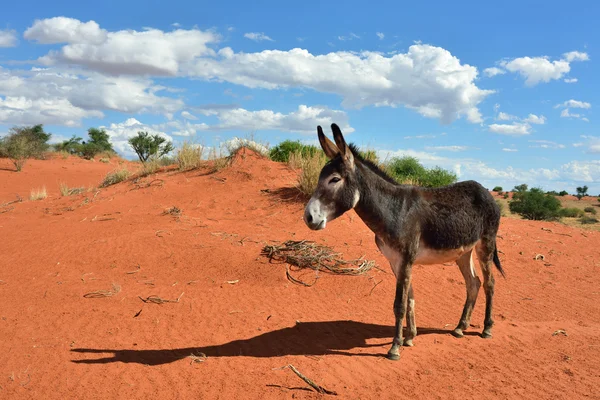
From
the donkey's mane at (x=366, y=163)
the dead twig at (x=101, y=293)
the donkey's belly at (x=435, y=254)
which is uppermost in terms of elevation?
the donkey's mane at (x=366, y=163)

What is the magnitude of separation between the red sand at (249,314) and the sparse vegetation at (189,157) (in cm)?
395

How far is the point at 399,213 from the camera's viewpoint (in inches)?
230

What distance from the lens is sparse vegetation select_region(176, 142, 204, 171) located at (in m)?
18.5

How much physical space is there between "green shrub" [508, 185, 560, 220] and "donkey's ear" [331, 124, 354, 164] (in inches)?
961

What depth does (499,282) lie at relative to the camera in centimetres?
1035

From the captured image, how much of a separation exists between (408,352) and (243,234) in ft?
20.7

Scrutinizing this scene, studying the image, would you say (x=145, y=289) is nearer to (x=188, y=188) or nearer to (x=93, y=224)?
(x=93, y=224)

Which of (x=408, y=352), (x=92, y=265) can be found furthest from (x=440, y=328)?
(x=92, y=265)

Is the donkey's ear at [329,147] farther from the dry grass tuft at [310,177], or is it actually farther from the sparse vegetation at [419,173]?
the sparse vegetation at [419,173]

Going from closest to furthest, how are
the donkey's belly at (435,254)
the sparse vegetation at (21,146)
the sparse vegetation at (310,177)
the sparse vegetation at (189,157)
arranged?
the donkey's belly at (435,254), the sparse vegetation at (310,177), the sparse vegetation at (189,157), the sparse vegetation at (21,146)

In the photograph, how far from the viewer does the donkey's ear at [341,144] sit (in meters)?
5.16

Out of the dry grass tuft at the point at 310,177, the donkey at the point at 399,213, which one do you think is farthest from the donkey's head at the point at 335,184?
the dry grass tuft at the point at 310,177

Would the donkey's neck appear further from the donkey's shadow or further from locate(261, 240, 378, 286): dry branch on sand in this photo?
locate(261, 240, 378, 286): dry branch on sand

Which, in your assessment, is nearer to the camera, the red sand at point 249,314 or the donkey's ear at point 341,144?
the donkey's ear at point 341,144
